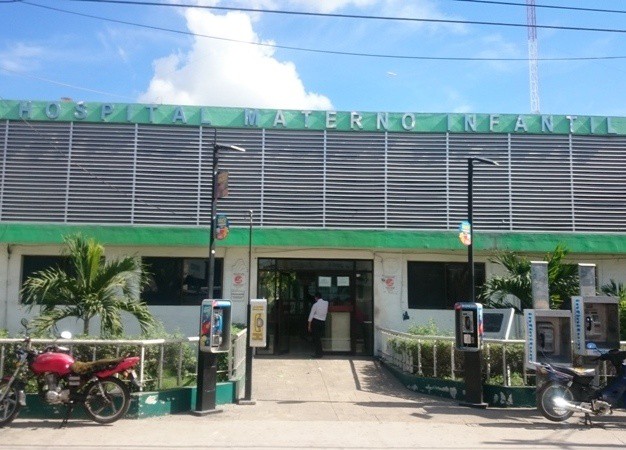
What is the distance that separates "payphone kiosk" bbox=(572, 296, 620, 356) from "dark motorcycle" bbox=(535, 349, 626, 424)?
2.52 ft

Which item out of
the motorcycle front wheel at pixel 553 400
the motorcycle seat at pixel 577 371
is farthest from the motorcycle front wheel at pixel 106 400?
the motorcycle seat at pixel 577 371

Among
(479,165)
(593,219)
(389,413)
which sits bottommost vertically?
(389,413)

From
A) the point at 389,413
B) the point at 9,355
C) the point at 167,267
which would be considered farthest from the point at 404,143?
the point at 9,355

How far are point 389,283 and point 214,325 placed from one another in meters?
6.99

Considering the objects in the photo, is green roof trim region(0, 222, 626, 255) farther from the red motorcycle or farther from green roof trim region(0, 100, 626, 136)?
the red motorcycle

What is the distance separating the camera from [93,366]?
9.00 meters

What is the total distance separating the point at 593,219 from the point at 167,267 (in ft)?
35.9

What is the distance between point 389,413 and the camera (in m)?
10.2

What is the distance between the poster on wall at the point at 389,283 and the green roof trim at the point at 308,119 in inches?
148

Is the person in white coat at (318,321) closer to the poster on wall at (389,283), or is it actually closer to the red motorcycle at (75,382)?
the poster on wall at (389,283)

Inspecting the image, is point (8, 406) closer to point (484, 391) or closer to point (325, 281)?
point (484, 391)

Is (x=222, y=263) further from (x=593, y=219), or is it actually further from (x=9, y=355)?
(x=593, y=219)

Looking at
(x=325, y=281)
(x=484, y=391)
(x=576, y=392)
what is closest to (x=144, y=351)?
(x=484, y=391)

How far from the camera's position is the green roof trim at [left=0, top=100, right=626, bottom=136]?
621 inches
